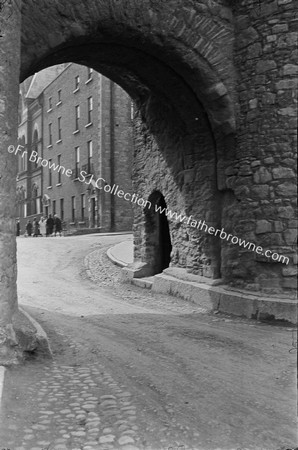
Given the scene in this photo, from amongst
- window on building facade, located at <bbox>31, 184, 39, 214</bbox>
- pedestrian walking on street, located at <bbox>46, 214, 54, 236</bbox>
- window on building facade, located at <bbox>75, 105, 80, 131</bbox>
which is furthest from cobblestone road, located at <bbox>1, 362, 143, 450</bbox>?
window on building facade, located at <bbox>31, 184, 39, 214</bbox>

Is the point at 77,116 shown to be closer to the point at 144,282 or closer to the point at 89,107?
the point at 89,107

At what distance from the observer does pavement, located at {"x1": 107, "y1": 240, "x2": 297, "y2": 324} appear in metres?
6.83

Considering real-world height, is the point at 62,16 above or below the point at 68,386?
above

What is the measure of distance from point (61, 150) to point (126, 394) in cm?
2997

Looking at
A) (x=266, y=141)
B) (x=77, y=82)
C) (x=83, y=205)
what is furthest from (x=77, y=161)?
(x=266, y=141)

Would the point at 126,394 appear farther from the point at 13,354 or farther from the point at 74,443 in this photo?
the point at 13,354

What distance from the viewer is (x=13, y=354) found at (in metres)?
4.19

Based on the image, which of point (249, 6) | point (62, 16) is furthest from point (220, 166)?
point (62, 16)

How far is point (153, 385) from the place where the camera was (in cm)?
397

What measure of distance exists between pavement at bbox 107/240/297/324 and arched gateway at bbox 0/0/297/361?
7.0 inches

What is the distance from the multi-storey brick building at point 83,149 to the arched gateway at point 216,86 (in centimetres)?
1766

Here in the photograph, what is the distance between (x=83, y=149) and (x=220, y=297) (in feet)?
73.1

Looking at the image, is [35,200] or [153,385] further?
[35,200]

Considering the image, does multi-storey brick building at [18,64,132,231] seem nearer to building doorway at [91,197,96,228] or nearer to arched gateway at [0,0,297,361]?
building doorway at [91,197,96,228]
